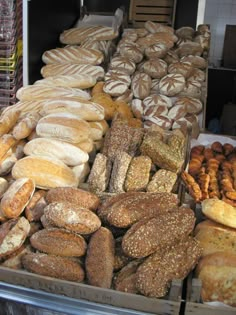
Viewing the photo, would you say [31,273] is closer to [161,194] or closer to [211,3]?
[161,194]

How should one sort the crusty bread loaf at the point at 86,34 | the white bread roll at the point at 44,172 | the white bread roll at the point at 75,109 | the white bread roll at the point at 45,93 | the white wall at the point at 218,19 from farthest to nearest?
the white wall at the point at 218,19, the crusty bread loaf at the point at 86,34, the white bread roll at the point at 45,93, the white bread roll at the point at 75,109, the white bread roll at the point at 44,172

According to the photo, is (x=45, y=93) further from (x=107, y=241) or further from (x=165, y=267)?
(x=165, y=267)

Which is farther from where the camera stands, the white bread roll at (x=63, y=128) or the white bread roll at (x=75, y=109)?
the white bread roll at (x=75, y=109)

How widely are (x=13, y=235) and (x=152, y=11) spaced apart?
3.73 metres

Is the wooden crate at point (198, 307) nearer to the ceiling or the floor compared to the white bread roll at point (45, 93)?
nearer to the floor

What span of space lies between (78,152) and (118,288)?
2.51 ft

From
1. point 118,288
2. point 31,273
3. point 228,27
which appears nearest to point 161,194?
point 118,288

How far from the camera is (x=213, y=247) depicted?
1521 millimetres

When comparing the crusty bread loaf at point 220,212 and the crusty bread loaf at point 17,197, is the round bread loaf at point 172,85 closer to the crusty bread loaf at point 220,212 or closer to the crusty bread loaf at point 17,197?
the crusty bread loaf at point 220,212

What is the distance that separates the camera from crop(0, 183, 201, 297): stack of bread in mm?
1368

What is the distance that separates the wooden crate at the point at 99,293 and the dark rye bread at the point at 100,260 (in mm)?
47

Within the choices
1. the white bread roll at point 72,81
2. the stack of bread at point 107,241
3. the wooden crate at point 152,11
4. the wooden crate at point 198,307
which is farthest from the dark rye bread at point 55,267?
the wooden crate at point 152,11

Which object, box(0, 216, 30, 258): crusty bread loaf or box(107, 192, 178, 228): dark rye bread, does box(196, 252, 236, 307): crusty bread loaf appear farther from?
box(0, 216, 30, 258): crusty bread loaf

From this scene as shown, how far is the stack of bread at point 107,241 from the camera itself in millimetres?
1368
